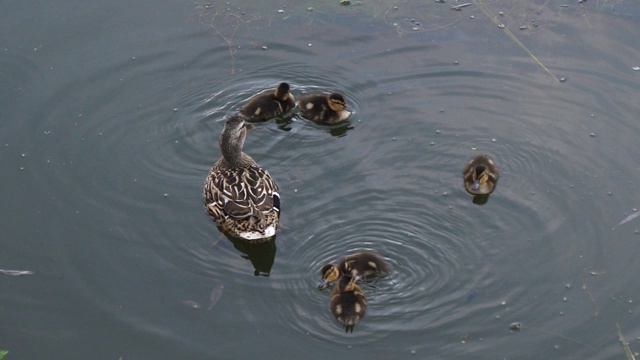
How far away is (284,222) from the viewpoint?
7008 mm

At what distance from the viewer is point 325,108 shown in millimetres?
7953

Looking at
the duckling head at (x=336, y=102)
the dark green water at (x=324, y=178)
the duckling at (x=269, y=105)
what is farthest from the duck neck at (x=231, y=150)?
the duckling head at (x=336, y=102)

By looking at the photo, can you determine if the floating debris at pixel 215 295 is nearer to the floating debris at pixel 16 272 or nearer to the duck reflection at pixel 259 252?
the duck reflection at pixel 259 252

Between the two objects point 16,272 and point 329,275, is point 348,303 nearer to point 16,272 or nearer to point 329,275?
point 329,275

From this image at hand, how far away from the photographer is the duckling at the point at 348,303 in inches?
237

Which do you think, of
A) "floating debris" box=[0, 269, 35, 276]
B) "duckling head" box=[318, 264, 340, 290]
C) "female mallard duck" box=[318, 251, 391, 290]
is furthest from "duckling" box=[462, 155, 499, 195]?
"floating debris" box=[0, 269, 35, 276]

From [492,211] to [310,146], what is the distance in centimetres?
157

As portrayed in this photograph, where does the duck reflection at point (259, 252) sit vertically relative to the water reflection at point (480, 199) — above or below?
below

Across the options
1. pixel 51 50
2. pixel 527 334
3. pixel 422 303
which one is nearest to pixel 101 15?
pixel 51 50

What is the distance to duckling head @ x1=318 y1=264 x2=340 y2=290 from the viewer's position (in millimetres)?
6289

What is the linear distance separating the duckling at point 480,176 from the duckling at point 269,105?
5.38 ft

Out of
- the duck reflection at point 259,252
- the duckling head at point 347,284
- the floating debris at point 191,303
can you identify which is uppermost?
the duckling head at point 347,284

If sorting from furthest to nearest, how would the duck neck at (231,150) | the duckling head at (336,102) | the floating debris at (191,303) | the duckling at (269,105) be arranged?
1. the duckling at (269,105)
2. the duckling head at (336,102)
3. the duck neck at (231,150)
4. the floating debris at (191,303)

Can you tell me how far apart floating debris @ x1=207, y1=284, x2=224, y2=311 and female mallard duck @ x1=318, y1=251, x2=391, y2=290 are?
639 mm
